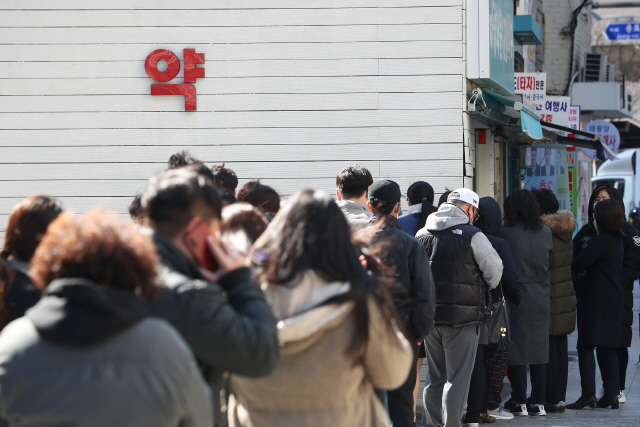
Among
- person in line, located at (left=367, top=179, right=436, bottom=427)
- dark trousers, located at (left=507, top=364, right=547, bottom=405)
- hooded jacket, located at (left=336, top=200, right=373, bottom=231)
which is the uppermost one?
hooded jacket, located at (left=336, top=200, right=373, bottom=231)

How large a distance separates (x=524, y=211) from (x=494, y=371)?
1405mm

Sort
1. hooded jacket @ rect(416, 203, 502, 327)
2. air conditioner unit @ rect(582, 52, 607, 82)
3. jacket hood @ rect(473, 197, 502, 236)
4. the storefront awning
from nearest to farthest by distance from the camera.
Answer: hooded jacket @ rect(416, 203, 502, 327) → jacket hood @ rect(473, 197, 502, 236) → the storefront awning → air conditioner unit @ rect(582, 52, 607, 82)

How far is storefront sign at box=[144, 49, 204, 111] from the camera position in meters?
8.75

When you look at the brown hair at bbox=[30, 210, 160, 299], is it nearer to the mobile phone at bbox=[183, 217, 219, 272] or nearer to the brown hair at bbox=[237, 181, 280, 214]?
the mobile phone at bbox=[183, 217, 219, 272]

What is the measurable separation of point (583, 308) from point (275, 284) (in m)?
5.49

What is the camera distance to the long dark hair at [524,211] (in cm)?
684

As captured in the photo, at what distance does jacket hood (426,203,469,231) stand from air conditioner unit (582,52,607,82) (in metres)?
15.9

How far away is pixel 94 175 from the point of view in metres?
8.85

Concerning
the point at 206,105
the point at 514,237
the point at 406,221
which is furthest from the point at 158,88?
the point at 514,237

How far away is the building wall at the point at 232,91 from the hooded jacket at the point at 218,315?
254 inches

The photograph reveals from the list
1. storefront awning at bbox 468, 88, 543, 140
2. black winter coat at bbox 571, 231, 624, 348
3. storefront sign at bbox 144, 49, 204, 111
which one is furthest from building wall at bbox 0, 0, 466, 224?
black winter coat at bbox 571, 231, 624, 348

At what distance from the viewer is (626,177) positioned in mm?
25500

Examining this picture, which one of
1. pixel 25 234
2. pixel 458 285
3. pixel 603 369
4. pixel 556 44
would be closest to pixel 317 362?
pixel 25 234

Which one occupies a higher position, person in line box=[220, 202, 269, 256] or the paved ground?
person in line box=[220, 202, 269, 256]
